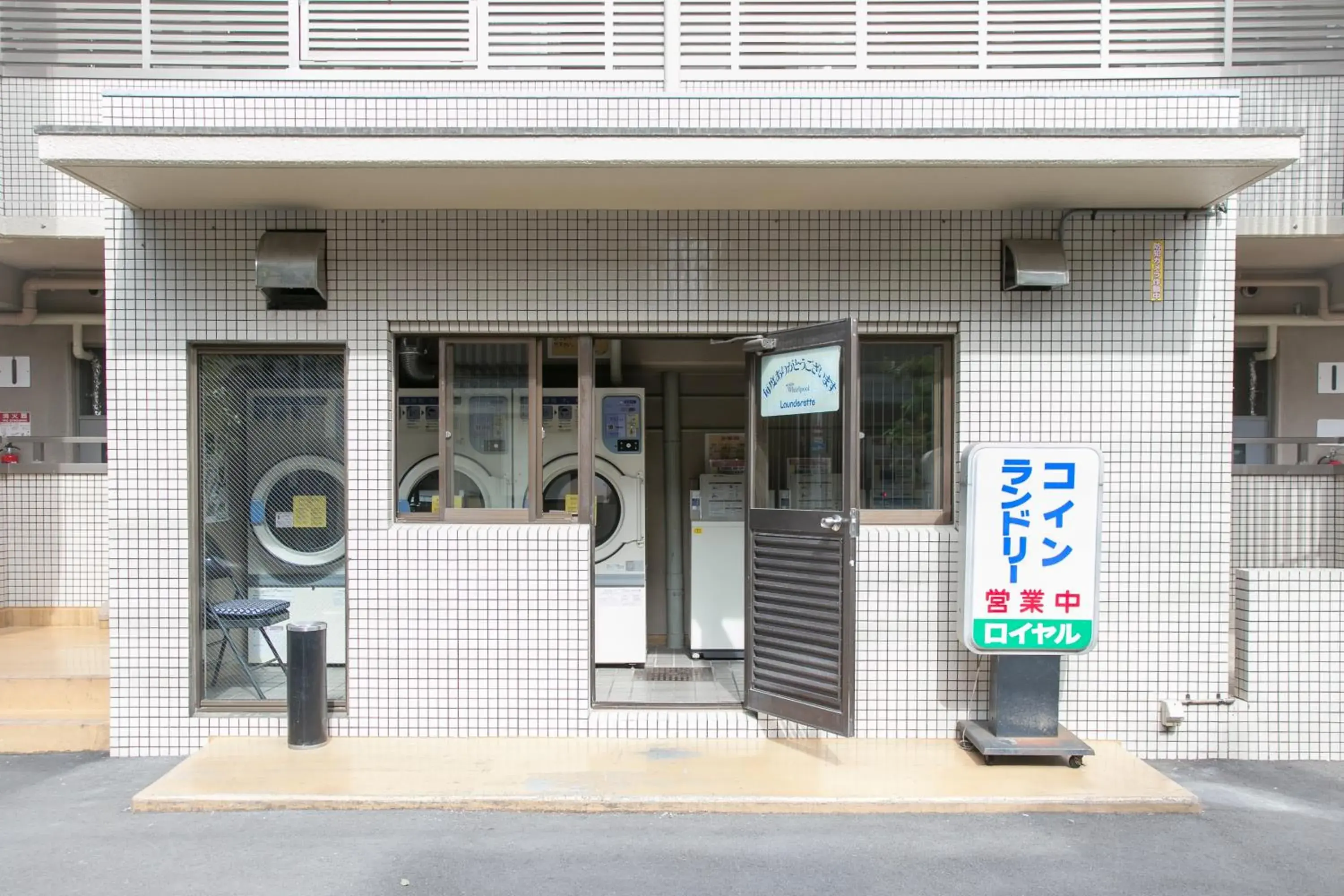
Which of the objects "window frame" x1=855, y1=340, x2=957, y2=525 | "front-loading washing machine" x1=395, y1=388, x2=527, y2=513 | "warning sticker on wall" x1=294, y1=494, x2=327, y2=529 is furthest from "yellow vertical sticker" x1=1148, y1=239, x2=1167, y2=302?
"warning sticker on wall" x1=294, y1=494, x2=327, y2=529

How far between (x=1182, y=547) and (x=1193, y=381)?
1.00m

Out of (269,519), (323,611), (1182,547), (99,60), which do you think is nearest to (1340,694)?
(1182,547)

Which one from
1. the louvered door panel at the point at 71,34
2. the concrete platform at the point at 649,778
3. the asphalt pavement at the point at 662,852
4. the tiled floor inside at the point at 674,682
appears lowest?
the asphalt pavement at the point at 662,852

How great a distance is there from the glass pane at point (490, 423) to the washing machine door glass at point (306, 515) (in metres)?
0.81

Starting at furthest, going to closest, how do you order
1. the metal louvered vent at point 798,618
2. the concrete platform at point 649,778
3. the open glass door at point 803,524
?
the metal louvered vent at point 798,618
the open glass door at point 803,524
the concrete platform at point 649,778

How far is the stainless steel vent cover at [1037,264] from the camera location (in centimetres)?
Result: 502

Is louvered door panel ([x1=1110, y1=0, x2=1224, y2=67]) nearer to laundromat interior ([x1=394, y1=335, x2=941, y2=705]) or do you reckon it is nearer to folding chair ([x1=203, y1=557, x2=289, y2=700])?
laundromat interior ([x1=394, y1=335, x2=941, y2=705])

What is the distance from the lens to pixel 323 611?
5730mm

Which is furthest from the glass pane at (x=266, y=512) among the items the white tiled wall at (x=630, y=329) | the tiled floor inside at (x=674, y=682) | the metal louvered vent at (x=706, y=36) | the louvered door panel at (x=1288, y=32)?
the louvered door panel at (x=1288, y=32)

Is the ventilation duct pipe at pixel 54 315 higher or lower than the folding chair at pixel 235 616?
higher

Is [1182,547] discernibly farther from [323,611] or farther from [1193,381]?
[323,611]

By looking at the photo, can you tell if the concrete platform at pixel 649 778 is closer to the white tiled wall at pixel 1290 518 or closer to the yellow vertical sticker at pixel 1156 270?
the yellow vertical sticker at pixel 1156 270

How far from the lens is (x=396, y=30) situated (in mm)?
5809

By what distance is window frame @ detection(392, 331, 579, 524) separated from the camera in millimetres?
5391
